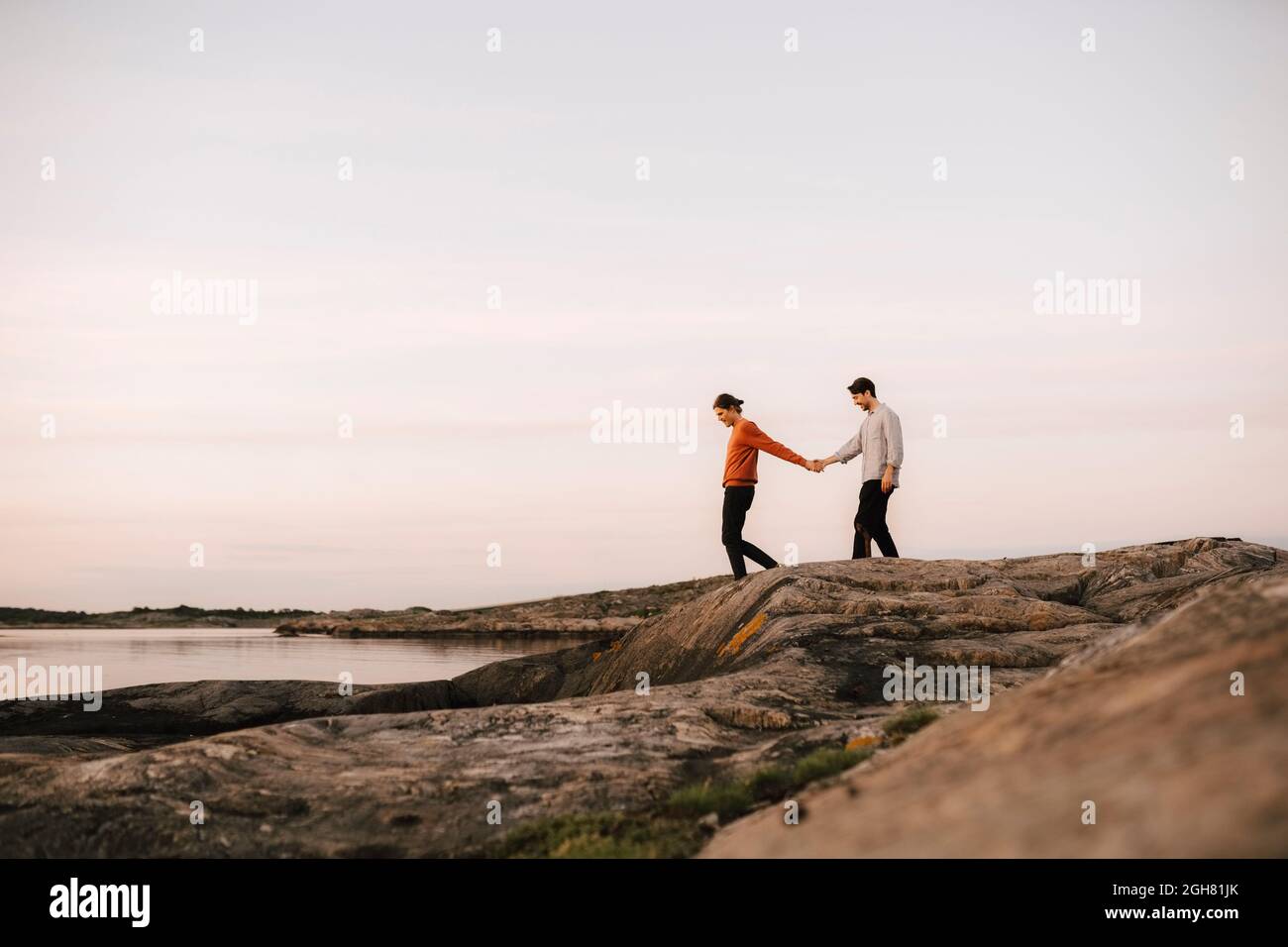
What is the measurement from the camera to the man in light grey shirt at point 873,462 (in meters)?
16.7

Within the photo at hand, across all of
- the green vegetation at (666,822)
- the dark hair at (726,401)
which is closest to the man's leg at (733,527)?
the dark hair at (726,401)

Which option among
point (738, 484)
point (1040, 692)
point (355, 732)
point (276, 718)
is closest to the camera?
point (1040, 692)

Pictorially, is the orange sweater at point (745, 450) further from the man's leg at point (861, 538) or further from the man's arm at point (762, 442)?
the man's leg at point (861, 538)

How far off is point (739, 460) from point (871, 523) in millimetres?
2340

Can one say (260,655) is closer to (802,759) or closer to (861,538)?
(861,538)

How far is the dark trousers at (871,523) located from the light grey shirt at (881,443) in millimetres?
225

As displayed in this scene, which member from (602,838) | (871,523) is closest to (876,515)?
(871,523)

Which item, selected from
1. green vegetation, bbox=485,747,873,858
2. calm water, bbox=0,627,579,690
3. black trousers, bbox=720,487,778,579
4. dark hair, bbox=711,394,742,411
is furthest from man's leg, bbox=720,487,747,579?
green vegetation, bbox=485,747,873,858

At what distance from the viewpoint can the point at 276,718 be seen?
642 inches

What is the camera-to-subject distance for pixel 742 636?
14.5m
